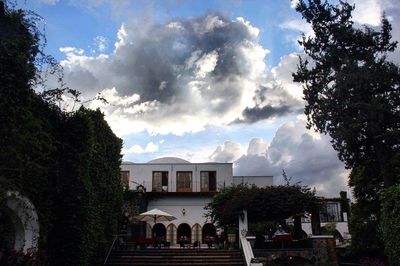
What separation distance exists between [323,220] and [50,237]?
118 ft

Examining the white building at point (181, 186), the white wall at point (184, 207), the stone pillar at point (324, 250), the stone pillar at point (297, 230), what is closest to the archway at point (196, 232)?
the white building at point (181, 186)

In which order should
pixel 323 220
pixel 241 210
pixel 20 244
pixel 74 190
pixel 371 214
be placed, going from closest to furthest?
pixel 20 244 < pixel 74 190 < pixel 241 210 < pixel 371 214 < pixel 323 220

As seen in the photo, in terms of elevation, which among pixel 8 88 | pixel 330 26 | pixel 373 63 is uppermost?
pixel 330 26

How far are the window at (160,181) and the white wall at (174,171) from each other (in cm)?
28

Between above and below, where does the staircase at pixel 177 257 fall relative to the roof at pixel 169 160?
below

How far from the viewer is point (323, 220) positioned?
145 ft

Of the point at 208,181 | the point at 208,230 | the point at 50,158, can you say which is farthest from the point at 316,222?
the point at 208,181

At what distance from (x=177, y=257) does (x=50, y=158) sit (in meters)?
8.41

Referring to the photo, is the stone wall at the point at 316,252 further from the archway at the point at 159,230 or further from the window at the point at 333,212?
the window at the point at 333,212

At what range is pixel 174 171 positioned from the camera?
1485 inches

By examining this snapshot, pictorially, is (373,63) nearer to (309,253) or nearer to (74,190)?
(309,253)

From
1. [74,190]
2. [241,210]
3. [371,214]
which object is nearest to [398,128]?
[371,214]

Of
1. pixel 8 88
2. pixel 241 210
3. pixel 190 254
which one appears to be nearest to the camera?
pixel 8 88

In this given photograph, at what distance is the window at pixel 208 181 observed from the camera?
121ft
